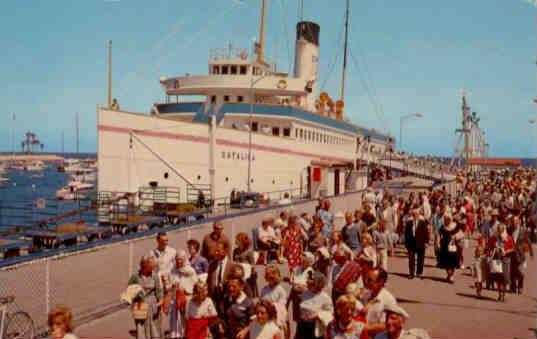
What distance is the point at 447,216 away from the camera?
11.7 metres

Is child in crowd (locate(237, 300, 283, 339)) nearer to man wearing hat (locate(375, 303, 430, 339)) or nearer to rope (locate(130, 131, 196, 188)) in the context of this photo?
man wearing hat (locate(375, 303, 430, 339))

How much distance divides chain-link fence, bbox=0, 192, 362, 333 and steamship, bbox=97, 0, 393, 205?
→ 1052cm

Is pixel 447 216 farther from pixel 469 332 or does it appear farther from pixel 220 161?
pixel 220 161

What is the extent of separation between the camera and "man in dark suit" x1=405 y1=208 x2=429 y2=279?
11.4 m

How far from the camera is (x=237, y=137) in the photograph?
25.7 metres

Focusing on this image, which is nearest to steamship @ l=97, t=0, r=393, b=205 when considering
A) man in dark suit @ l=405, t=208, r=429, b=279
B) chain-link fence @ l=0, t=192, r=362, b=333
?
chain-link fence @ l=0, t=192, r=362, b=333

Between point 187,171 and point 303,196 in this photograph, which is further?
point 303,196

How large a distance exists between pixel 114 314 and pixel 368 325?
511 cm

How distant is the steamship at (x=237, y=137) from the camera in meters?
21.3

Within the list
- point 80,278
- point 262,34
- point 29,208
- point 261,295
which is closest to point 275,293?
point 261,295

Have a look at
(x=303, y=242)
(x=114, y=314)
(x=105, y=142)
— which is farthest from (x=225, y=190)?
(x=114, y=314)

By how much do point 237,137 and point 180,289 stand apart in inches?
767

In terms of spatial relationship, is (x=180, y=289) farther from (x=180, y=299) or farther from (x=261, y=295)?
(x=261, y=295)

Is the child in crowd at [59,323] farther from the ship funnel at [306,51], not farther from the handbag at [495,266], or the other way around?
the ship funnel at [306,51]
